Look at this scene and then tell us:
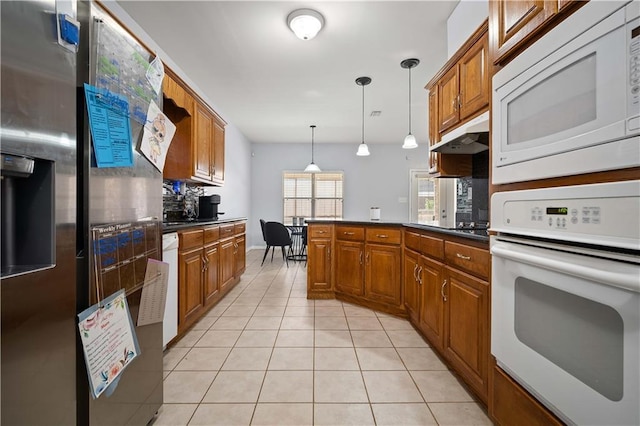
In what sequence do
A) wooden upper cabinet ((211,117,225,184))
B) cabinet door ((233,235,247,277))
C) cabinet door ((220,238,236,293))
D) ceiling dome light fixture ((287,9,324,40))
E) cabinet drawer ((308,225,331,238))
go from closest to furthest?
ceiling dome light fixture ((287,9,324,40))
cabinet door ((220,238,236,293))
cabinet drawer ((308,225,331,238))
wooden upper cabinet ((211,117,225,184))
cabinet door ((233,235,247,277))

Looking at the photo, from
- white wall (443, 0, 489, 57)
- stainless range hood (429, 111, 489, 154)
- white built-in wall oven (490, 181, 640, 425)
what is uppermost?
white wall (443, 0, 489, 57)

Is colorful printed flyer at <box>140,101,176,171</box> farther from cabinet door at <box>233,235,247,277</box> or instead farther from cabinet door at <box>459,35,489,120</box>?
cabinet door at <box>233,235,247,277</box>

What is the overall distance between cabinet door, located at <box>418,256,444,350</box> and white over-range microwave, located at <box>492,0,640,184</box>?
3.18ft

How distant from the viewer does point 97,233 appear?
91 centimetres

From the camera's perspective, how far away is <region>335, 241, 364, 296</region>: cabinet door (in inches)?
111

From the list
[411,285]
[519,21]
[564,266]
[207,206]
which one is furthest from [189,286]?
[519,21]

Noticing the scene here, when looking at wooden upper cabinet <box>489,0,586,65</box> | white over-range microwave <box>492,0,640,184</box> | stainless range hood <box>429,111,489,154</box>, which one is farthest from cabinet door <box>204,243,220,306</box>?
wooden upper cabinet <box>489,0,586,65</box>

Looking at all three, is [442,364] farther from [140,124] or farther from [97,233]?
[140,124]

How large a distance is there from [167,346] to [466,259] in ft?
6.93

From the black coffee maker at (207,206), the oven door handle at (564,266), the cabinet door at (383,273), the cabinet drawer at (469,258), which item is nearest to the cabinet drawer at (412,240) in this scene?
the cabinet door at (383,273)

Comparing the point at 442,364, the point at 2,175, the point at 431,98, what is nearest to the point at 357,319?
the point at 442,364

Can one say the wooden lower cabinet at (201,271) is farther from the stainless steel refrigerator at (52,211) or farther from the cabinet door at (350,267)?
the cabinet door at (350,267)

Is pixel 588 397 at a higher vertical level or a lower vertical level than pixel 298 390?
higher

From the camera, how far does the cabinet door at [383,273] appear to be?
8.25 feet
